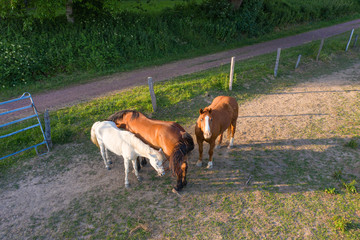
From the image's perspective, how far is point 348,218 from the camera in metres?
5.06

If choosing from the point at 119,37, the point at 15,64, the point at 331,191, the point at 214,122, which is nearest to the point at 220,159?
the point at 214,122

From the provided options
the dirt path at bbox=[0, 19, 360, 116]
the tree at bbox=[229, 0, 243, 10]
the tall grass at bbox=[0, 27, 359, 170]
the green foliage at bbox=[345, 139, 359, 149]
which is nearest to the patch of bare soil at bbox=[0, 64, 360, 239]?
the green foliage at bbox=[345, 139, 359, 149]

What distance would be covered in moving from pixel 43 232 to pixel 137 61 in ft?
38.3

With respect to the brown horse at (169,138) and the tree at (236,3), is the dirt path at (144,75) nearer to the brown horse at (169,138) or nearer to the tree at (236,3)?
the tree at (236,3)

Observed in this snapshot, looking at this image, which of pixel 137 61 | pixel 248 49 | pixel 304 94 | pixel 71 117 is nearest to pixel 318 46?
pixel 248 49

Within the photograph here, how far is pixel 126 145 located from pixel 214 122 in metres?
2.37

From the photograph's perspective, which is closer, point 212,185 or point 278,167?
point 212,185

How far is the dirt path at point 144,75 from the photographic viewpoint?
35.3ft

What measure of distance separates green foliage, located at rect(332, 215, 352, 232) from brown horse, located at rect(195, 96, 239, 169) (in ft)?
10.1

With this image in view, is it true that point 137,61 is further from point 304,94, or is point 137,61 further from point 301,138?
point 301,138

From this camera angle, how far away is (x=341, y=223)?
4809 mm

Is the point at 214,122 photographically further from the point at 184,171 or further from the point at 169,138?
the point at 184,171

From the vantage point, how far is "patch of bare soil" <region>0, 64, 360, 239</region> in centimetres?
541

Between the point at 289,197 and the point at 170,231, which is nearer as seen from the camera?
the point at 170,231
